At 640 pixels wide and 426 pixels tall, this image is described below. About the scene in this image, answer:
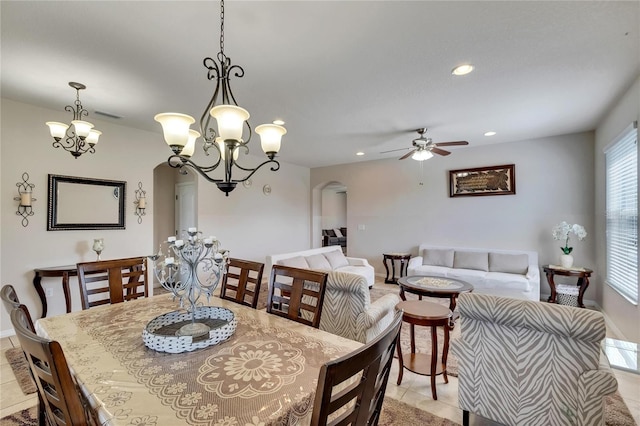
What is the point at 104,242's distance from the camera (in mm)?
3893

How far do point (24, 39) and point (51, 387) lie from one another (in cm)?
255

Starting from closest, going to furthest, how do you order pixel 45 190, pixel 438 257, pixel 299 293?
1. pixel 299 293
2. pixel 45 190
3. pixel 438 257

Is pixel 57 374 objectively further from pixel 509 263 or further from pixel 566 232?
pixel 566 232

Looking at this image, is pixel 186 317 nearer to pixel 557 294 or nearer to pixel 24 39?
pixel 24 39

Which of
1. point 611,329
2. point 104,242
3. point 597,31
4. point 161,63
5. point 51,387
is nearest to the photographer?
point 51,387

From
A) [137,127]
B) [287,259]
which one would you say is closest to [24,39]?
[137,127]

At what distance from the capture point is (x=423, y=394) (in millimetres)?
A: 2215

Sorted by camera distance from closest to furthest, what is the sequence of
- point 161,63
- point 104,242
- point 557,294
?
point 161,63 → point 104,242 → point 557,294

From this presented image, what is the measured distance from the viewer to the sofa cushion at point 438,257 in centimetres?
519

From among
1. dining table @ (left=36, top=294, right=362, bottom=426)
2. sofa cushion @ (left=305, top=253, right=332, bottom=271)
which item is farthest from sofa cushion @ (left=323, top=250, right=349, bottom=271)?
dining table @ (left=36, top=294, right=362, bottom=426)

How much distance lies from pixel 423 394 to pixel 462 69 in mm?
2771

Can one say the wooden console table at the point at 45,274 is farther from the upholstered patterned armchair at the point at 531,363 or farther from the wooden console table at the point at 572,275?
the wooden console table at the point at 572,275

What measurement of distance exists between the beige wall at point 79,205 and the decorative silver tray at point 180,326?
9.74 ft

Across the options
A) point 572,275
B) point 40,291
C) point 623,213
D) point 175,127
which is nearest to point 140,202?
point 40,291
